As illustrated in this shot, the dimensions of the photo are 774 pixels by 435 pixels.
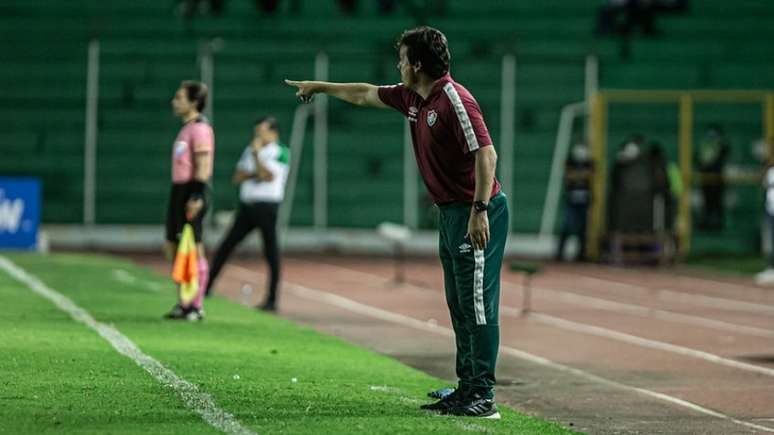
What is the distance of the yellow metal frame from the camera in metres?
28.0

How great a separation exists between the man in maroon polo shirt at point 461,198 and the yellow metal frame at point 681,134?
64.3 ft

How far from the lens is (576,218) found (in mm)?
28125

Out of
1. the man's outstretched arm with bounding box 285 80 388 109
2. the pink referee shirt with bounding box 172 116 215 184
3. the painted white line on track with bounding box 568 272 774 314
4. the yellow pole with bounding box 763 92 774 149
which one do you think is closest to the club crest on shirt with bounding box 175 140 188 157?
the pink referee shirt with bounding box 172 116 215 184

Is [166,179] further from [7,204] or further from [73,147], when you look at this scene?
[7,204]

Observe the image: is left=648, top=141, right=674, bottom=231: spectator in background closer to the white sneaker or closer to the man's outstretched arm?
the white sneaker

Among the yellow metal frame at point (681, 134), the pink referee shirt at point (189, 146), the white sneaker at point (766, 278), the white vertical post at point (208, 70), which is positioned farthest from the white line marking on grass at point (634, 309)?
the white vertical post at point (208, 70)

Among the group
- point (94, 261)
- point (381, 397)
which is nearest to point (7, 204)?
point (94, 261)

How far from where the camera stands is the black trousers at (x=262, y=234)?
16781 mm

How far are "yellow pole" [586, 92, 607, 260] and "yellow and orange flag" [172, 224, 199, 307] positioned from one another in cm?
1499

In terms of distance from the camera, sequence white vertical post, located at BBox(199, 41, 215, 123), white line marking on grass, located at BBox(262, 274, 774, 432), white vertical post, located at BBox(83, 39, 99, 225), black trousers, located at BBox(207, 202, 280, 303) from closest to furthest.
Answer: white line marking on grass, located at BBox(262, 274, 774, 432), black trousers, located at BBox(207, 202, 280, 303), white vertical post, located at BBox(83, 39, 99, 225), white vertical post, located at BBox(199, 41, 215, 123)

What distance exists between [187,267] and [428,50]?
5975 millimetres

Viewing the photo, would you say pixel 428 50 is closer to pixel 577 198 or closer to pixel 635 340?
pixel 635 340

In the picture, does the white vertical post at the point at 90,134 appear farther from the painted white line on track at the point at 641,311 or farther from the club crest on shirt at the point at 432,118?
the club crest on shirt at the point at 432,118

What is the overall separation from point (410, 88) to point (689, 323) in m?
8.66
